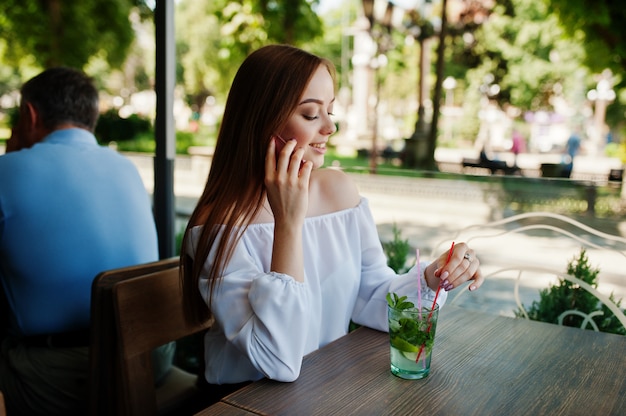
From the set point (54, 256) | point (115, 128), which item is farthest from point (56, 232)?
point (115, 128)

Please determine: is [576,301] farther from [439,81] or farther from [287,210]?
[439,81]

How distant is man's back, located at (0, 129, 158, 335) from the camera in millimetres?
1765

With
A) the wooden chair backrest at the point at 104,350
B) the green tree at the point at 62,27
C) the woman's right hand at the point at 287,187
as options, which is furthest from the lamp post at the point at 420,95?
the woman's right hand at the point at 287,187

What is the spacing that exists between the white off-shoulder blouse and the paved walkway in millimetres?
737

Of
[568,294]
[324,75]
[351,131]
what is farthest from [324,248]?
[351,131]

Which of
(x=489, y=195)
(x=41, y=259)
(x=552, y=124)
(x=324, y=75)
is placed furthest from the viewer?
(x=552, y=124)

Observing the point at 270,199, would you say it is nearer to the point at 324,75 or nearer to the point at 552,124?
the point at 324,75

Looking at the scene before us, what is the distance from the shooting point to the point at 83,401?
5.85 feet

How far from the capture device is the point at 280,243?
125 cm

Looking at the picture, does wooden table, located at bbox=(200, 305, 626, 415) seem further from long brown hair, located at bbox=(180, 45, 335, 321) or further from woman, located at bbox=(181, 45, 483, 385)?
long brown hair, located at bbox=(180, 45, 335, 321)

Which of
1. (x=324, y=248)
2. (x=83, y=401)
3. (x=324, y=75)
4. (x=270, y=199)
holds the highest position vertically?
(x=324, y=75)

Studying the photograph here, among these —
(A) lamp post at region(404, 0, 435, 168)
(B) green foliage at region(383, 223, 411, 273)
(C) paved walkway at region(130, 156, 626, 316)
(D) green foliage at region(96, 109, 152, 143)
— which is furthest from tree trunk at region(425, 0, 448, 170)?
(B) green foliage at region(383, 223, 411, 273)

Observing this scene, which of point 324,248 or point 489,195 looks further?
point 489,195

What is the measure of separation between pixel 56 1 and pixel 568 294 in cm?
1012
